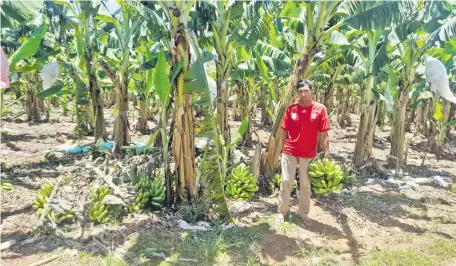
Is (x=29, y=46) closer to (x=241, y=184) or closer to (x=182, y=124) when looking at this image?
(x=182, y=124)

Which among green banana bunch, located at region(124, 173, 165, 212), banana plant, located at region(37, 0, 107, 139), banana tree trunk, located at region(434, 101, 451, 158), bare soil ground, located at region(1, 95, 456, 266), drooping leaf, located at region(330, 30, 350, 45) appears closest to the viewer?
bare soil ground, located at region(1, 95, 456, 266)

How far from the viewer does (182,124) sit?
390 cm

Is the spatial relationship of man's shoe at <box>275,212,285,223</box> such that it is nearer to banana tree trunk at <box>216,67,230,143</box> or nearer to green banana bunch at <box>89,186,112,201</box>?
banana tree trunk at <box>216,67,230,143</box>

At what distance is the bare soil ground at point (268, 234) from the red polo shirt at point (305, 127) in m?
0.88

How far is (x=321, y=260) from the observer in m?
3.42

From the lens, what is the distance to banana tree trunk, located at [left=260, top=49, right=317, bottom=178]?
4.68m

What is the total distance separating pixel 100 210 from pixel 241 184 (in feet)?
5.88

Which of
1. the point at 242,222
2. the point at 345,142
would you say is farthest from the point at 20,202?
the point at 345,142

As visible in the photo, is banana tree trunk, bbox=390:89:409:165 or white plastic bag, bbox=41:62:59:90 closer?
white plastic bag, bbox=41:62:59:90

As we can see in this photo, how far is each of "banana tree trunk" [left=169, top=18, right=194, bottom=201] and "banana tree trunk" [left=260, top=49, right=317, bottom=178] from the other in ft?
4.47

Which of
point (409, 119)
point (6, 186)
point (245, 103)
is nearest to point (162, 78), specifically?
point (6, 186)

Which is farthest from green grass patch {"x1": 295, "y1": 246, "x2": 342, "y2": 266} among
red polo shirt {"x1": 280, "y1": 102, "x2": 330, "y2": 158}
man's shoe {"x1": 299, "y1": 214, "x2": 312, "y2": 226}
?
red polo shirt {"x1": 280, "y1": 102, "x2": 330, "y2": 158}

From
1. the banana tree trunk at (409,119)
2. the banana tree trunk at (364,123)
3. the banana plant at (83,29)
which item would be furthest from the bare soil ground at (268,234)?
the banana tree trunk at (409,119)

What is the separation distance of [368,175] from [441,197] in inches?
49.2
